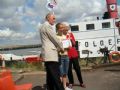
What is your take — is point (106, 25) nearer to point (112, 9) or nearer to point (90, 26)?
point (90, 26)

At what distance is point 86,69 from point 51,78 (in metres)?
9.24

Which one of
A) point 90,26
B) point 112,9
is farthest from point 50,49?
point 112,9

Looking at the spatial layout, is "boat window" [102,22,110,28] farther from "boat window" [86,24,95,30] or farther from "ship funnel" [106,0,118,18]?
"ship funnel" [106,0,118,18]

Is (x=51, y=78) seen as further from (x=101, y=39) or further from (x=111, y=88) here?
(x=101, y=39)

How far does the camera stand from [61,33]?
11047mm

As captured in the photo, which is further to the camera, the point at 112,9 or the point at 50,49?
the point at 112,9

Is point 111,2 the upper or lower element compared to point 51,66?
upper

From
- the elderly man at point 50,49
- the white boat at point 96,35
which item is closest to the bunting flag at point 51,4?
the elderly man at point 50,49

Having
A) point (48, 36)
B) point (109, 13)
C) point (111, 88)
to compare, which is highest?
point (109, 13)

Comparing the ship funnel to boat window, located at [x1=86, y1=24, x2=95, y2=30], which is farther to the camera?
the ship funnel

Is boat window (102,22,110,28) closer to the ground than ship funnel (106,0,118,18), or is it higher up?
closer to the ground

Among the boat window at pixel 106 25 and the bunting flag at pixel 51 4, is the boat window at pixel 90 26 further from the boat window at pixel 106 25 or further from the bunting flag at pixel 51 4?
the bunting flag at pixel 51 4

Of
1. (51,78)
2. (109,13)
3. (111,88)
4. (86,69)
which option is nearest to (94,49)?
(109,13)

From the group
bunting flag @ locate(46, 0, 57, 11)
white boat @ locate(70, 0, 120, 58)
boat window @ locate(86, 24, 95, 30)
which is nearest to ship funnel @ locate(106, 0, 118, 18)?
white boat @ locate(70, 0, 120, 58)
